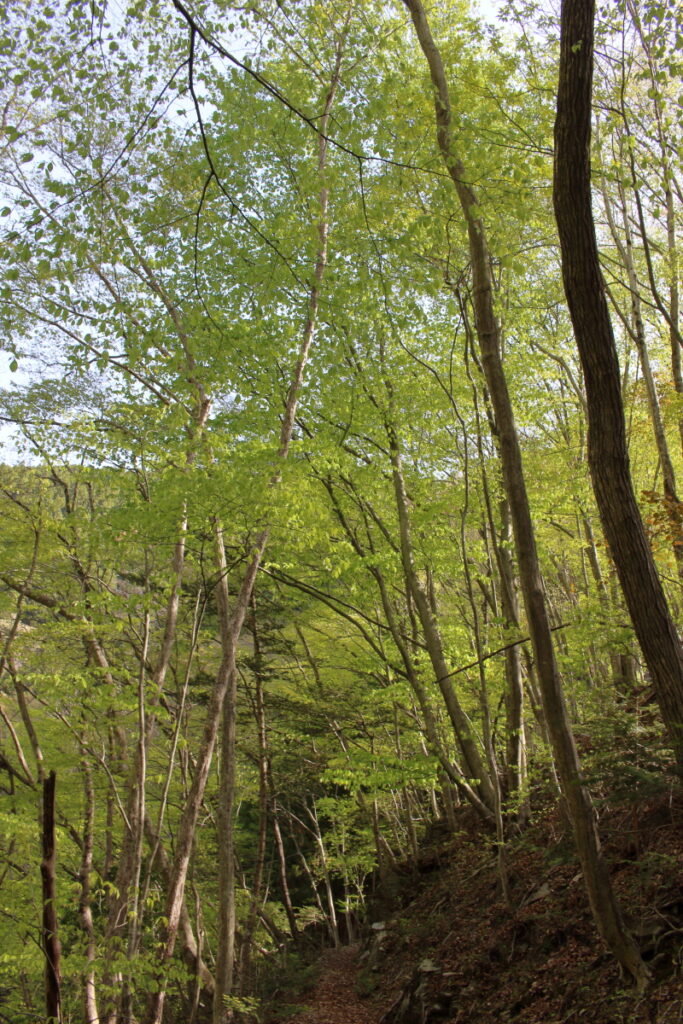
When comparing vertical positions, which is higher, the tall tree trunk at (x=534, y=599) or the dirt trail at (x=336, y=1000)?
the tall tree trunk at (x=534, y=599)

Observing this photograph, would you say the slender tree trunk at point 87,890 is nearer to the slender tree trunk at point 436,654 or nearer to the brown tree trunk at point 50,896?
the slender tree trunk at point 436,654

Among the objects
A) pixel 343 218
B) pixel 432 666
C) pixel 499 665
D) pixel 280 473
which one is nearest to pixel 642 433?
pixel 499 665

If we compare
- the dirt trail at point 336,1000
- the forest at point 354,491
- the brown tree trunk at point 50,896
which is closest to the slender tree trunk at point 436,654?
the forest at point 354,491

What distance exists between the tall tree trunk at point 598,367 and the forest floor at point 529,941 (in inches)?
45.2

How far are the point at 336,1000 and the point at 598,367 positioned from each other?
10071mm

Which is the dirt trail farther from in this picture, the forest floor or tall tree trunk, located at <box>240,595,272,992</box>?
tall tree trunk, located at <box>240,595,272,992</box>

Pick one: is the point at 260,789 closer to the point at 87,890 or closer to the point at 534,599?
the point at 87,890

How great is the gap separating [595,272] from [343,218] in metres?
6.08

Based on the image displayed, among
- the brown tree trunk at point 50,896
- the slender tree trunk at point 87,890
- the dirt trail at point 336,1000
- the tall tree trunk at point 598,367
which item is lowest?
the dirt trail at point 336,1000

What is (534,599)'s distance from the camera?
14.0 ft

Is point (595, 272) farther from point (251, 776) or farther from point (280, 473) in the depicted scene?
point (251, 776)

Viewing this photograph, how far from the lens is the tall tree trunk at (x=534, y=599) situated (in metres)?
4.06

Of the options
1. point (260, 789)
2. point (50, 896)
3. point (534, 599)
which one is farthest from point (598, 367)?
point (260, 789)

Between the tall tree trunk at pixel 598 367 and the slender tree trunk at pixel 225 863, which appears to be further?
the slender tree trunk at pixel 225 863
